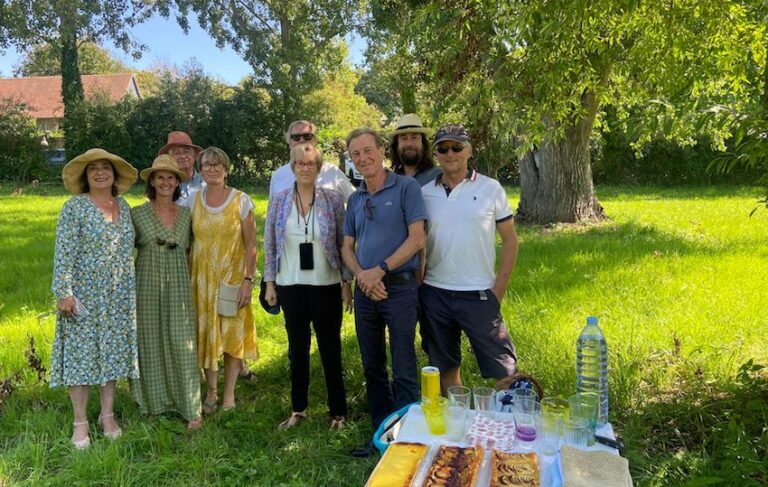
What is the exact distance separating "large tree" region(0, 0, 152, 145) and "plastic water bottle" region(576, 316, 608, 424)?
25442 mm

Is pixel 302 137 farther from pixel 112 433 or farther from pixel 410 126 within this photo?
pixel 112 433

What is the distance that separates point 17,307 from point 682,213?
12.3m

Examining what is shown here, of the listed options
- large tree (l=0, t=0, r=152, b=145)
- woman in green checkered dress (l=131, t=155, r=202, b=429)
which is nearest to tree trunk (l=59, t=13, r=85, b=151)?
large tree (l=0, t=0, r=152, b=145)

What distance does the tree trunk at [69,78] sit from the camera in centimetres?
2344

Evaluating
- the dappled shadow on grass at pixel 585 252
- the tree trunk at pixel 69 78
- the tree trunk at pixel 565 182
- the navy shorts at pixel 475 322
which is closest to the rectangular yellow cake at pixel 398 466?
the navy shorts at pixel 475 322

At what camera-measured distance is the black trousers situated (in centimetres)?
378

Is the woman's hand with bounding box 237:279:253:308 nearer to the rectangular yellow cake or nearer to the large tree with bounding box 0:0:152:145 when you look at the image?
the rectangular yellow cake

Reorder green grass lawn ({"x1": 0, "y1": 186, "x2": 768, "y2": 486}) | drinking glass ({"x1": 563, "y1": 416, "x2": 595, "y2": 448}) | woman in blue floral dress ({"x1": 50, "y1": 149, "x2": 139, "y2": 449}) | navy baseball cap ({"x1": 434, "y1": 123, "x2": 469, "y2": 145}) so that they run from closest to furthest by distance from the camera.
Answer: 1. drinking glass ({"x1": 563, "y1": 416, "x2": 595, "y2": 448})
2. navy baseball cap ({"x1": 434, "y1": 123, "x2": 469, "y2": 145})
3. green grass lawn ({"x1": 0, "y1": 186, "x2": 768, "y2": 486})
4. woman in blue floral dress ({"x1": 50, "y1": 149, "x2": 139, "y2": 449})

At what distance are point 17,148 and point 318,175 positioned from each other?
24435mm

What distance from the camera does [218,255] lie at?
4082 mm

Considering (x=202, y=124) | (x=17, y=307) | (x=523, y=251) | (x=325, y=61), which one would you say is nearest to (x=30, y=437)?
(x=17, y=307)

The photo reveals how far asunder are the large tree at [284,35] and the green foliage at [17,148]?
24.0 ft

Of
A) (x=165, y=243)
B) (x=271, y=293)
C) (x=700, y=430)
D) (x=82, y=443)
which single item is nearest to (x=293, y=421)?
(x=271, y=293)

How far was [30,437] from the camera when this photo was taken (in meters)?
3.83
